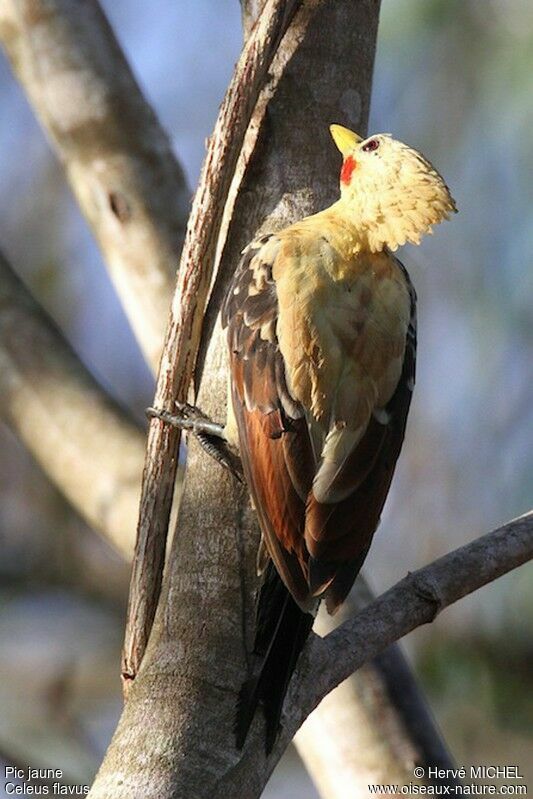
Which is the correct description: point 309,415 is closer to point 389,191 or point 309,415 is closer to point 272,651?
point 272,651

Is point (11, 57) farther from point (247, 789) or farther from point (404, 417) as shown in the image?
point (247, 789)

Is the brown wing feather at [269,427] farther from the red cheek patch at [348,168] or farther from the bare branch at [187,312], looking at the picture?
the red cheek patch at [348,168]

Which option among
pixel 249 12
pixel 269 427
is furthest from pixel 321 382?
pixel 249 12

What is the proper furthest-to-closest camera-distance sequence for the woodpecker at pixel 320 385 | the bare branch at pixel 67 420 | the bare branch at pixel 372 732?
the bare branch at pixel 67 420, the bare branch at pixel 372 732, the woodpecker at pixel 320 385

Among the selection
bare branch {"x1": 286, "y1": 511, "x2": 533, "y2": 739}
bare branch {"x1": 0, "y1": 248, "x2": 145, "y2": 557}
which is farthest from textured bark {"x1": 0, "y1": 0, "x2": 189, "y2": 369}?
bare branch {"x1": 286, "y1": 511, "x2": 533, "y2": 739}

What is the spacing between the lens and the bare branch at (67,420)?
393cm

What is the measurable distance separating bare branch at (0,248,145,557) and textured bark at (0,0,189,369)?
0.79 ft

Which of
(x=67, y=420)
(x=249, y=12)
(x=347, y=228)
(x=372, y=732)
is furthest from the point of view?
(x=67, y=420)

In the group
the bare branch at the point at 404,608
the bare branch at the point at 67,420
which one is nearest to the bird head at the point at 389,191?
the bare branch at the point at 404,608

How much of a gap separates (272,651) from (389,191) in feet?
3.20

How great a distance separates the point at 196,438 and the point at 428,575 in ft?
1.63

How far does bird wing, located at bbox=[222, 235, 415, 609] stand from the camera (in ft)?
7.16

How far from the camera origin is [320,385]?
2307 mm

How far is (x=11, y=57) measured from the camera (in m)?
4.32
